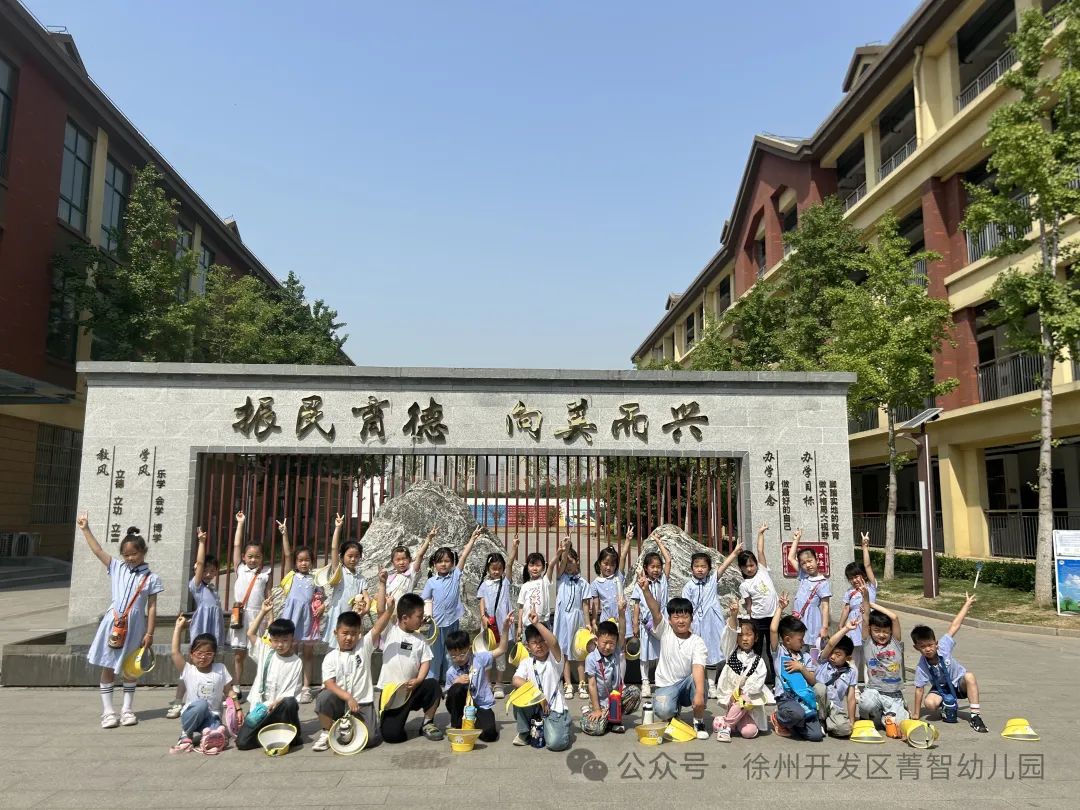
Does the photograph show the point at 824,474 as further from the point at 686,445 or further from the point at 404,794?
the point at 404,794

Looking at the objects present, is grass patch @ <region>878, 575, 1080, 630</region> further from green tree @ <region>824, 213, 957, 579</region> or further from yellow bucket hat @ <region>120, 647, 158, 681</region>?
yellow bucket hat @ <region>120, 647, 158, 681</region>

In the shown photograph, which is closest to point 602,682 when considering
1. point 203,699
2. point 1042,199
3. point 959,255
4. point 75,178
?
point 203,699

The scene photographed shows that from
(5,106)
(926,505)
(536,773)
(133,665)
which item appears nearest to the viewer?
(536,773)

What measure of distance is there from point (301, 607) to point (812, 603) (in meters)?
4.89

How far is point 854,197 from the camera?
25547 millimetres

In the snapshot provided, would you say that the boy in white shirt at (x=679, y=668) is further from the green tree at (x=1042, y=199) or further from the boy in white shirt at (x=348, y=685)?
the green tree at (x=1042, y=199)

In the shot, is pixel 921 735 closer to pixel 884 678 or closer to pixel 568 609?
pixel 884 678

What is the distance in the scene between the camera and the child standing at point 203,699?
534 cm

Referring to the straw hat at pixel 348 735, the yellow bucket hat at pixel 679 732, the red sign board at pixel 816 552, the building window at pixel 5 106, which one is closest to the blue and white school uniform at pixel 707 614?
the yellow bucket hat at pixel 679 732

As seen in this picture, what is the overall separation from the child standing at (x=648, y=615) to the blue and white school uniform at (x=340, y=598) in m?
2.72

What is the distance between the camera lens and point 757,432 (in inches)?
417

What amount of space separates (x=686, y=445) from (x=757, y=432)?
41.5 inches

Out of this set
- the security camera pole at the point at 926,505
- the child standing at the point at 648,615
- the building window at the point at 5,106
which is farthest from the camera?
the building window at the point at 5,106

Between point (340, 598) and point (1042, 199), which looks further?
point (1042, 199)
